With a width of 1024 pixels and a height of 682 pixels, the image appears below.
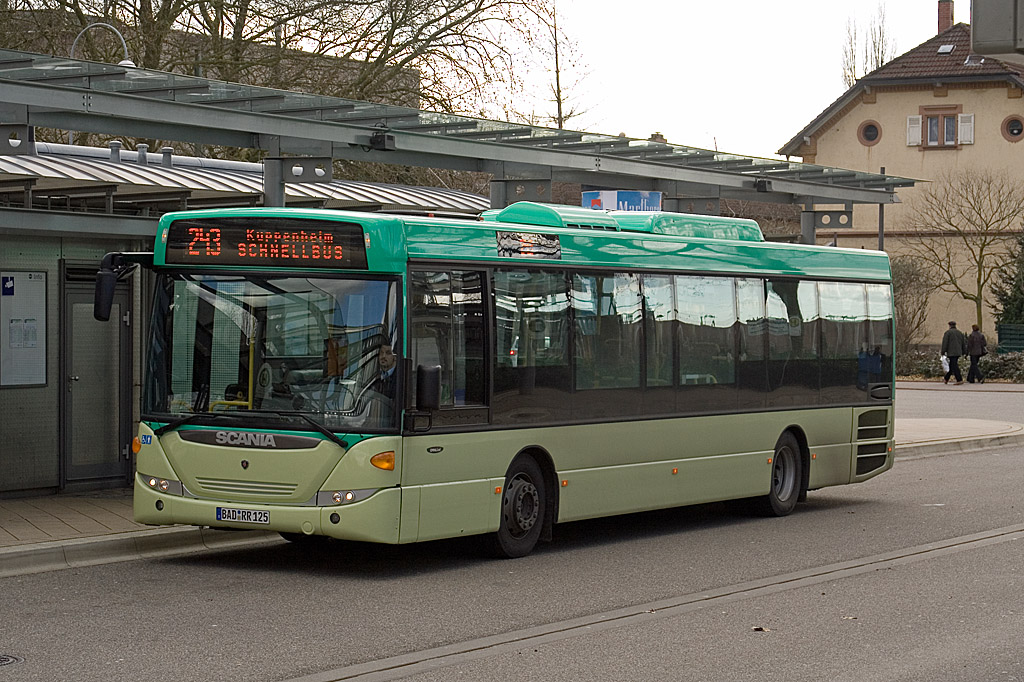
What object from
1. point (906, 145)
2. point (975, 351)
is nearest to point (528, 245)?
point (975, 351)

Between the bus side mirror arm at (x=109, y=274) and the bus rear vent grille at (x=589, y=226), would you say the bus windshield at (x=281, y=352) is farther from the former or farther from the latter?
the bus rear vent grille at (x=589, y=226)

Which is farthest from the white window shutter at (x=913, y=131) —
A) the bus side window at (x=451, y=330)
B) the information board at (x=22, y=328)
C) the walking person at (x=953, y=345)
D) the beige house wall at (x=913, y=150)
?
the bus side window at (x=451, y=330)

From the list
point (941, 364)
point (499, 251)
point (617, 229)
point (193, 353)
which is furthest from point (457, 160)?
point (941, 364)

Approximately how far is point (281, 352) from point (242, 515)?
117 cm

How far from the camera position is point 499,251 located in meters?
11.8

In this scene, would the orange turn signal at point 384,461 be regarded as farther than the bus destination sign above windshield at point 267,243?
No

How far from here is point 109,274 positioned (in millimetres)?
10930

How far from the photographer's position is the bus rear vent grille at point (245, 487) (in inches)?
421

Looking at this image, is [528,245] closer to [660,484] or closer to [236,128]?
[660,484]

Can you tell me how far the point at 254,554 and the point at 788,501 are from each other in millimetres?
5770

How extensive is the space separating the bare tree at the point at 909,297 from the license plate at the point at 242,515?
39.7m

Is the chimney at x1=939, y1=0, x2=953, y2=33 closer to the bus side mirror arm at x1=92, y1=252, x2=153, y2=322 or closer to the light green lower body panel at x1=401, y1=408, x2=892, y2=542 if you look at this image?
the light green lower body panel at x1=401, y1=408, x2=892, y2=542

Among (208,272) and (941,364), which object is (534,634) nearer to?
(208,272)

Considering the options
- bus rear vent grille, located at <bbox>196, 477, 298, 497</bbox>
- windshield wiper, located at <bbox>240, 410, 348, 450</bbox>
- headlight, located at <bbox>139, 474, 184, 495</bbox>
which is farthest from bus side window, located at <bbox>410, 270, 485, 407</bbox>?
headlight, located at <bbox>139, 474, 184, 495</bbox>
